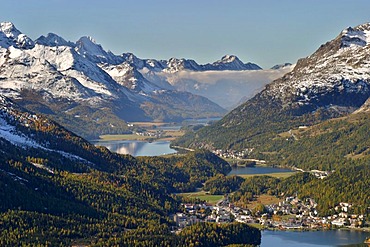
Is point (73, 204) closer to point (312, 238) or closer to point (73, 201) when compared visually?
point (73, 201)

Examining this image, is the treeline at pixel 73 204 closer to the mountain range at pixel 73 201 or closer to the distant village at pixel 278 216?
the mountain range at pixel 73 201

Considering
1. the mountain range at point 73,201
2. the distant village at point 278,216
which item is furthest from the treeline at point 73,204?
the distant village at point 278,216

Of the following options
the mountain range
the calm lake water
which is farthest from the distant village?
the calm lake water

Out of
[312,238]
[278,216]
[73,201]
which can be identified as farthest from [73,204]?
[278,216]

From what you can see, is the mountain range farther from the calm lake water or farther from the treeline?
the calm lake water

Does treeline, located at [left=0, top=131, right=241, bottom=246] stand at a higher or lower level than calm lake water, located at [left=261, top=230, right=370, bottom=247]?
higher
